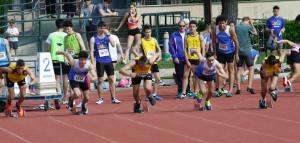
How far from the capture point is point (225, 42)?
54.0 feet

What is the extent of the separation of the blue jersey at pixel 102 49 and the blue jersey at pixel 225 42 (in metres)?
2.71

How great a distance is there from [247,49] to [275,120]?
484cm

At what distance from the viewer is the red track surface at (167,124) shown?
11.4 m

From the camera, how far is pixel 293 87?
18781 mm

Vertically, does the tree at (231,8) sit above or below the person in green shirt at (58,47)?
above

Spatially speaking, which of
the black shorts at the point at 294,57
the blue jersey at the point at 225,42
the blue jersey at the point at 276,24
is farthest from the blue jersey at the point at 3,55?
the blue jersey at the point at 276,24

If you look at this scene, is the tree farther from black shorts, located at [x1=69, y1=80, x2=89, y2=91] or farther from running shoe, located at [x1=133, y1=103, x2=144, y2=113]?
black shorts, located at [x1=69, y1=80, x2=89, y2=91]

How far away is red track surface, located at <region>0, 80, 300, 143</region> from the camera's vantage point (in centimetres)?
1144

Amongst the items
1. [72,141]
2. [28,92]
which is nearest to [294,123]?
[72,141]

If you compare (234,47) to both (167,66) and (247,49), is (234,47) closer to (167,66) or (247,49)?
(247,49)

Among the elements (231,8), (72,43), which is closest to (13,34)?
(231,8)

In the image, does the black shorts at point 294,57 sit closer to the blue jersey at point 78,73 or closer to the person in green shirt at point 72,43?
the person in green shirt at point 72,43

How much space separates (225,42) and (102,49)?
2.98 meters

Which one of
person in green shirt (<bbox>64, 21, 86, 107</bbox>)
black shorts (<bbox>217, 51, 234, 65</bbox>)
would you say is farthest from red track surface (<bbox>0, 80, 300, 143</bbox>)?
person in green shirt (<bbox>64, 21, 86, 107</bbox>)
